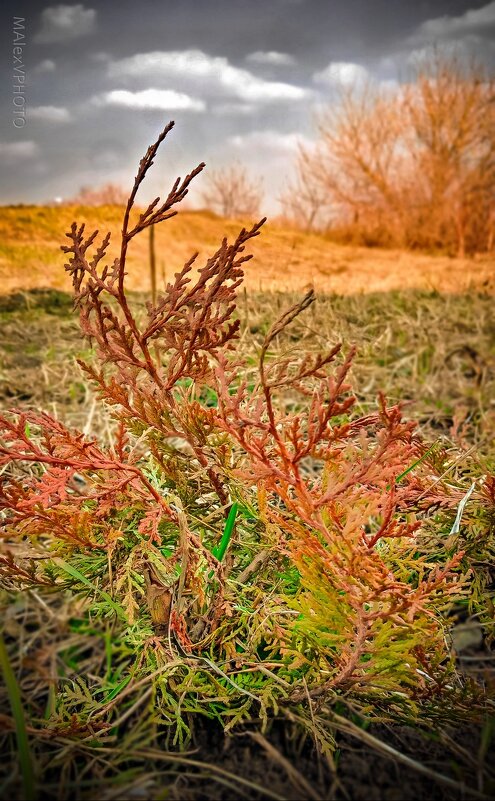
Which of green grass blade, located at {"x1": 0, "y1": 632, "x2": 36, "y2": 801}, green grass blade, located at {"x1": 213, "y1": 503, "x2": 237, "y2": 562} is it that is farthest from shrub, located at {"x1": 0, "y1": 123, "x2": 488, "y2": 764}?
green grass blade, located at {"x1": 0, "y1": 632, "x2": 36, "y2": 801}

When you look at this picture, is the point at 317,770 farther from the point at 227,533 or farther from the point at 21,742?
the point at 21,742

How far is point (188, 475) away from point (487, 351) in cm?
212

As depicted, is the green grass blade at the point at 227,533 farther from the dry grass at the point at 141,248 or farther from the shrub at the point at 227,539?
the dry grass at the point at 141,248

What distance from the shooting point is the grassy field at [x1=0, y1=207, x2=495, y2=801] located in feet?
1.94

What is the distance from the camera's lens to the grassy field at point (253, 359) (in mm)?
590

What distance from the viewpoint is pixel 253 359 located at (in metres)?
1.76

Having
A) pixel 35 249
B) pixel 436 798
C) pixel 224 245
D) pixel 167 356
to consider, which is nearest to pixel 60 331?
pixel 35 249

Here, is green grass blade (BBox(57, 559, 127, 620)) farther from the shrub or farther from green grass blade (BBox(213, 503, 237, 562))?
green grass blade (BBox(213, 503, 237, 562))

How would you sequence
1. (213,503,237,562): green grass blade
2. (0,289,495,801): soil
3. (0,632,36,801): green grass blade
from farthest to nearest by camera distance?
(213,503,237,562): green grass blade
(0,289,495,801): soil
(0,632,36,801): green grass blade

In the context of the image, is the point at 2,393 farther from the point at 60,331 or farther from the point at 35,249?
the point at 35,249

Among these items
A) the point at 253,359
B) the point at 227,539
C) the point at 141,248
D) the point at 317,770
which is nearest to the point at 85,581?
the point at 227,539

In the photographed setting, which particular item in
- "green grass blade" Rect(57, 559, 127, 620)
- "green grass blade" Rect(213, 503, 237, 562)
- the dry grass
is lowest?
"green grass blade" Rect(57, 559, 127, 620)

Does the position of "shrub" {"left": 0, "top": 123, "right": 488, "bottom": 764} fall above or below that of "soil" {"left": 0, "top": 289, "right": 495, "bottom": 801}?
above

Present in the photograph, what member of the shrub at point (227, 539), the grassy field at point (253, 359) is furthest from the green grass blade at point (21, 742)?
the shrub at point (227, 539)
